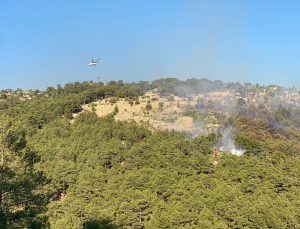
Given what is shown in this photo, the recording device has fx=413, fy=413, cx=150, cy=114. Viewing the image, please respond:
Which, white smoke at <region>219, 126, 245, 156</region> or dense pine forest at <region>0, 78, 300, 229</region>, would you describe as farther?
white smoke at <region>219, 126, 245, 156</region>

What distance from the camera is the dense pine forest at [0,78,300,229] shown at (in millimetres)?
24078

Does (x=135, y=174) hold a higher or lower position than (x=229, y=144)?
higher

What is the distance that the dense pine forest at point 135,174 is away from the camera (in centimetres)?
2408

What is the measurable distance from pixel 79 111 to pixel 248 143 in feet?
127

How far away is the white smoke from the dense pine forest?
3.78ft

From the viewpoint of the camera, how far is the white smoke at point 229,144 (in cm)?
7161

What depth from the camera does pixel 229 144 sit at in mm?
75062

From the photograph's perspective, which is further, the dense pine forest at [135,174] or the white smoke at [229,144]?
the white smoke at [229,144]

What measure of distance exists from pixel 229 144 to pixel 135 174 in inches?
1308

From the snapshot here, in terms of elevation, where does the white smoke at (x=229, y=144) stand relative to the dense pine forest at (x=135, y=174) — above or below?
below

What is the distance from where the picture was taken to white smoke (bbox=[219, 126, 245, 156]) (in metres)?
71.6

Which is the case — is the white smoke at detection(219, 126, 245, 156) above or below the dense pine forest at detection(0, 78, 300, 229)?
below

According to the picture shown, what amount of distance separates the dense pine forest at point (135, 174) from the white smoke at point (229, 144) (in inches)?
45.3

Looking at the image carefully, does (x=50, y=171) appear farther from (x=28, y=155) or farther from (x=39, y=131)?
(x=28, y=155)
